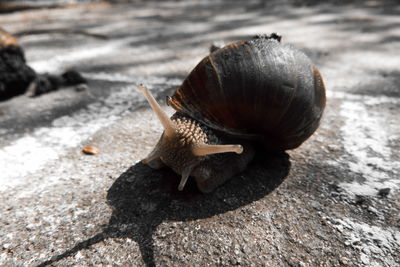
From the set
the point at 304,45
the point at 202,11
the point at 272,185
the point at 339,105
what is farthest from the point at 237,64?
the point at 202,11

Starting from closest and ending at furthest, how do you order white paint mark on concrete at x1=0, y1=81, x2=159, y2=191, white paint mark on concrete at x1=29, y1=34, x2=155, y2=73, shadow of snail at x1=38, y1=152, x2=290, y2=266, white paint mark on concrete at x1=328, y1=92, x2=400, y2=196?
shadow of snail at x1=38, y1=152, x2=290, y2=266
white paint mark on concrete at x1=328, y1=92, x2=400, y2=196
white paint mark on concrete at x1=0, y1=81, x2=159, y2=191
white paint mark on concrete at x1=29, y1=34, x2=155, y2=73

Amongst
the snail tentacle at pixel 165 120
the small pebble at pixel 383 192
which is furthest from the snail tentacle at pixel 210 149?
the small pebble at pixel 383 192

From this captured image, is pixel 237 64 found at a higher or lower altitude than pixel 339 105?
higher

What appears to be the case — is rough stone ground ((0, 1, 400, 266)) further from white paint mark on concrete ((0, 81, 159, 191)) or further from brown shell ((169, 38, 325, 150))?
brown shell ((169, 38, 325, 150))

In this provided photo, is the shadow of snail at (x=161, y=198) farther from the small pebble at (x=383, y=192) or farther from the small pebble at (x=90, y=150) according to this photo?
the small pebble at (x=383, y=192)

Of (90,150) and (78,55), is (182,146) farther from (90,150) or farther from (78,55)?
(78,55)

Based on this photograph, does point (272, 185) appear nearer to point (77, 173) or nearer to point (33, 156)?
point (77, 173)

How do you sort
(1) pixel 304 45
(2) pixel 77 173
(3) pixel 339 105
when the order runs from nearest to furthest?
(2) pixel 77 173
(3) pixel 339 105
(1) pixel 304 45

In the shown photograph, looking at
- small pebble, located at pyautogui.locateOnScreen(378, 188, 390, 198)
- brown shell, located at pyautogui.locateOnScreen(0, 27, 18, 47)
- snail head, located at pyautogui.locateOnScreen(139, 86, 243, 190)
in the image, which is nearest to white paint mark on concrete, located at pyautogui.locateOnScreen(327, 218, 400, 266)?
small pebble, located at pyautogui.locateOnScreen(378, 188, 390, 198)
